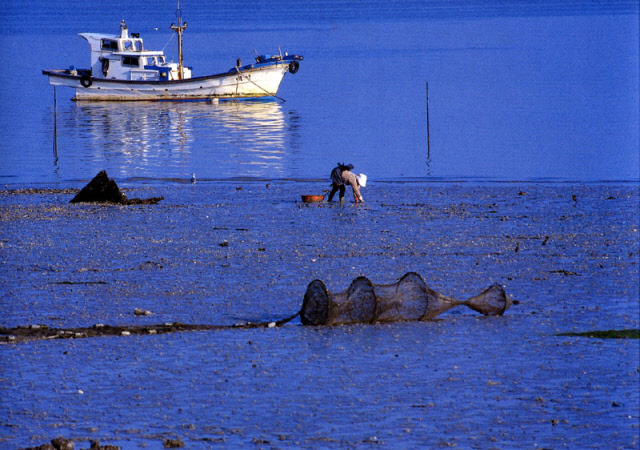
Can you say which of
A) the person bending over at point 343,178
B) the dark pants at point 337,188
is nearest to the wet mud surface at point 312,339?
the person bending over at point 343,178

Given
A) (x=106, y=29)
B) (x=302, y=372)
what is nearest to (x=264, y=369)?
(x=302, y=372)

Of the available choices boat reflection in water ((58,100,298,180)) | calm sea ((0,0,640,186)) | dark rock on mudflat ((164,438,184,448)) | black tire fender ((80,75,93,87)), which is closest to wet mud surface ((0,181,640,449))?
dark rock on mudflat ((164,438,184,448))

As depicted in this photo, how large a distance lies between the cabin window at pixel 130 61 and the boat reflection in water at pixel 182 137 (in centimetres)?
247

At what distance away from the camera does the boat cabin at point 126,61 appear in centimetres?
5634

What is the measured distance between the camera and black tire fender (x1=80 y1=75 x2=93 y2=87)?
58.9 m

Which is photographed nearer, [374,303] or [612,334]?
[612,334]

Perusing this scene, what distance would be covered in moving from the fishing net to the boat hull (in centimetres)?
4586

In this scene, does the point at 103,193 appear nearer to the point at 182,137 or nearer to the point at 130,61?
the point at 182,137

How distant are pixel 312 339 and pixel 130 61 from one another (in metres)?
47.8

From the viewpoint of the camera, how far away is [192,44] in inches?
4461

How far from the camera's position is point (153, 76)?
5784 centimetres

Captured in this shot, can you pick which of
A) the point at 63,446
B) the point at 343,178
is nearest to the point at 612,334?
the point at 63,446

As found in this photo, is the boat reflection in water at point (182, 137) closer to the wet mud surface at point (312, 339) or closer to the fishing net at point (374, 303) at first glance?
the wet mud surface at point (312, 339)

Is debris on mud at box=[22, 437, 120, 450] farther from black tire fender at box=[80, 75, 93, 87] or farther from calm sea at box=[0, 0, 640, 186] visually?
black tire fender at box=[80, 75, 93, 87]
